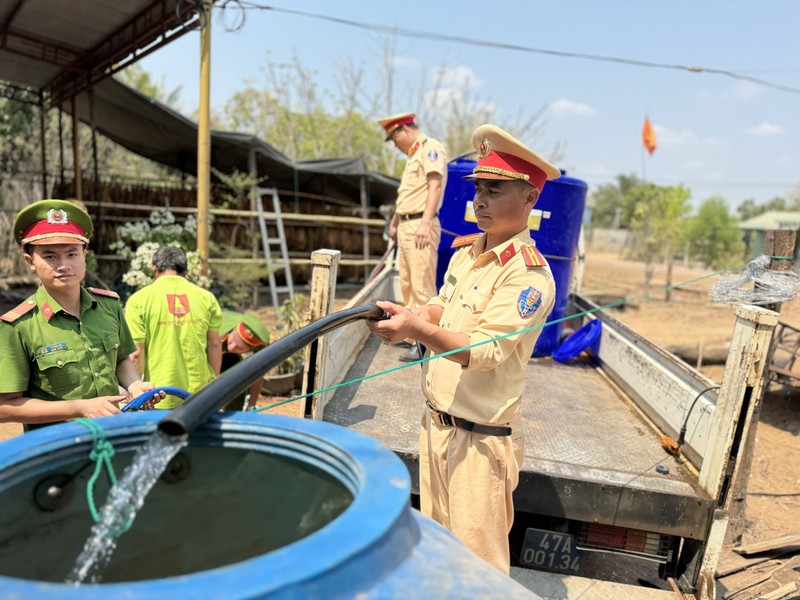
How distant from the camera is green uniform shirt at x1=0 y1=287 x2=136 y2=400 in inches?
78.7

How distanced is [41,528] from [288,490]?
46cm

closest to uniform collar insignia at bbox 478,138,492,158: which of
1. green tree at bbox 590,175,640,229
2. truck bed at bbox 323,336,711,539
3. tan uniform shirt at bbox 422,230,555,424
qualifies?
tan uniform shirt at bbox 422,230,555,424

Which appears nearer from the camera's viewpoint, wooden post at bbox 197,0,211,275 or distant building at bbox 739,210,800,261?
wooden post at bbox 197,0,211,275

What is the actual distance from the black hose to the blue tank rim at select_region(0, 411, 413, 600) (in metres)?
0.08

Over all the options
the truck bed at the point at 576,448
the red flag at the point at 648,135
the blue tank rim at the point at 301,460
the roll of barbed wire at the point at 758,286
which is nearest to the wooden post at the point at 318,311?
the truck bed at the point at 576,448

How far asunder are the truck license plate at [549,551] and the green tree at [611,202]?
2123 inches

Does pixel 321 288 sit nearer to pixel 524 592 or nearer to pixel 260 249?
pixel 524 592

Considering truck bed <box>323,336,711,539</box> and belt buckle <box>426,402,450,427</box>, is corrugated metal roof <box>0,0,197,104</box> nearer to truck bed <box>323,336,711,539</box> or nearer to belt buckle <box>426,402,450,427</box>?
truck bed <box>323,336,711,539</box>

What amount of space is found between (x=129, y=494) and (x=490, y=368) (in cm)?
106

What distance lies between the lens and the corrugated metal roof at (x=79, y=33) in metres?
6.80

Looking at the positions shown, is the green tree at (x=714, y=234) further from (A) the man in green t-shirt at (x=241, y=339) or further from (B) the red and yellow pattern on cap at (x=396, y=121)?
(A) the man in green t-shirt at (x=241, y=339)

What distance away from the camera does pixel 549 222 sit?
454 centimetres

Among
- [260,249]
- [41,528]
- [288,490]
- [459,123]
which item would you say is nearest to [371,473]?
[288,490]

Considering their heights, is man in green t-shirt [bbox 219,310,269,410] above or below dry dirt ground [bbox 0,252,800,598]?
above
